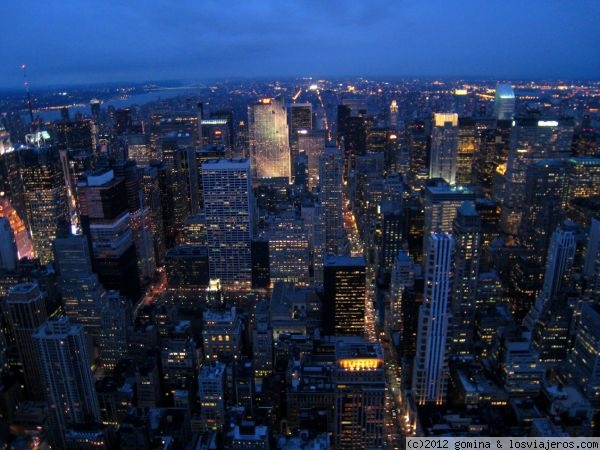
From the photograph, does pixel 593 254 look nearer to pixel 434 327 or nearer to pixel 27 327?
pixel 434 327

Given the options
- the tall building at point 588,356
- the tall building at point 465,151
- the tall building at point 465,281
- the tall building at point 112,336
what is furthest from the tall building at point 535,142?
the tall building at point 112,336

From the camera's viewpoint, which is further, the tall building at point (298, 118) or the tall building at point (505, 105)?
the tall building at point (298, 118)

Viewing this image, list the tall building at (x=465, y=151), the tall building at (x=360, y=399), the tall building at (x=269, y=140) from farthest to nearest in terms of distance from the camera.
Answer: the tall building at (x=269, y=140) → the tall building at (x=465, y=151) → the tall building at (x=360, y=399)

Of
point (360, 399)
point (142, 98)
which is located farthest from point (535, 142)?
point (142, 98)

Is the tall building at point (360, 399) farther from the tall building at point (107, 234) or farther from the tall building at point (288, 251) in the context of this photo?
the tall building at point (107, 234)

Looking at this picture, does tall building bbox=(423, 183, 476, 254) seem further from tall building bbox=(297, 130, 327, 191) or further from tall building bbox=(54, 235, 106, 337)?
tall building bbox=(297, 130, 327, 191)

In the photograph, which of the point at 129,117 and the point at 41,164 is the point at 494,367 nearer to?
the point at 41,164

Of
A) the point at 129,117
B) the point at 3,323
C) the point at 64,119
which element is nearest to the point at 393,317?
the point at 3,323
